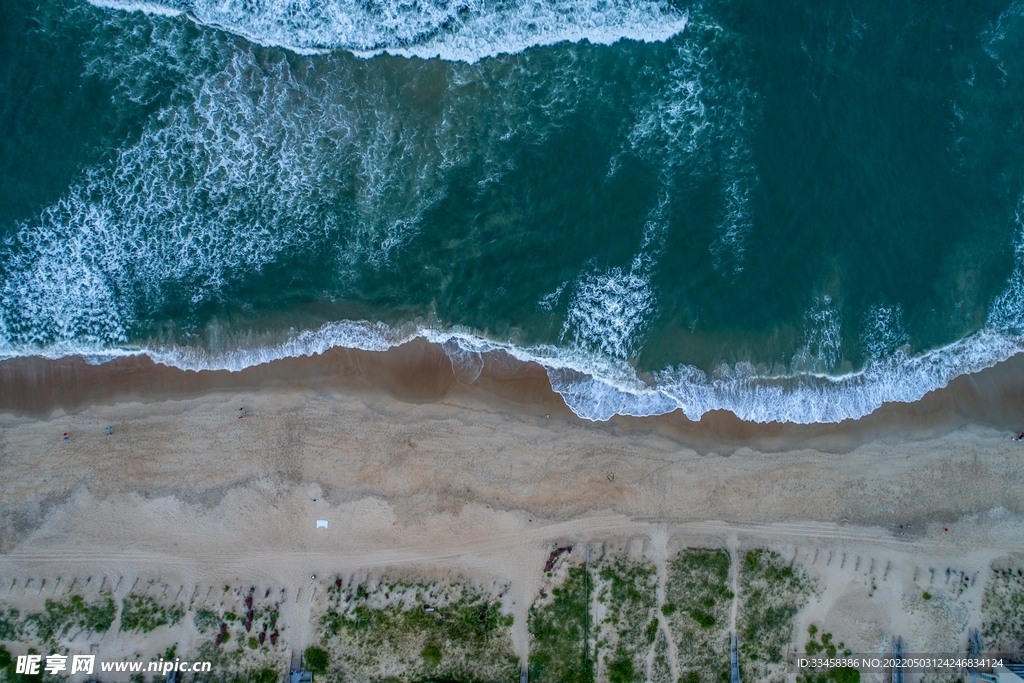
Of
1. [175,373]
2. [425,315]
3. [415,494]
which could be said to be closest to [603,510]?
[415,494]

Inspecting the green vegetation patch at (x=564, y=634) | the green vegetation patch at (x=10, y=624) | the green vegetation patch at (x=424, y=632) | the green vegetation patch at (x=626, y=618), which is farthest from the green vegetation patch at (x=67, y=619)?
the green vegetation patch at (x=626, y=618)

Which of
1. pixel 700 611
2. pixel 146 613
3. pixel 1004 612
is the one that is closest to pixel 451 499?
pixel 700 611

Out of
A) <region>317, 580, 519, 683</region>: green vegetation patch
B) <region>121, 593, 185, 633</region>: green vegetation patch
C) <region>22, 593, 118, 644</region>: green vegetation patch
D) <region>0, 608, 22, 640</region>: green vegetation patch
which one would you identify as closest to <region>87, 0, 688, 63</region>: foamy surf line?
<region>317, 580, 519, 683</region>: green vegetation patch

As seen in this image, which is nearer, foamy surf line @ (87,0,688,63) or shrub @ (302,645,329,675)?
shrub @ (302,645,329,675)

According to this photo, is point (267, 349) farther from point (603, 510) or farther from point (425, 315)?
point (603, 510)

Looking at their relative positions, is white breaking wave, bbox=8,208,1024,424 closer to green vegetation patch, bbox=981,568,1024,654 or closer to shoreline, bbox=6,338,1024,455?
shoreline, bbox=6,338,1024,455

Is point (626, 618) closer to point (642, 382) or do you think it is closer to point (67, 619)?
point (642, 382)

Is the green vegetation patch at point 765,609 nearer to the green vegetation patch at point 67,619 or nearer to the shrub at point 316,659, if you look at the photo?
the shrub at point 316,659
